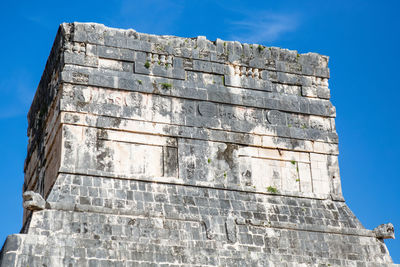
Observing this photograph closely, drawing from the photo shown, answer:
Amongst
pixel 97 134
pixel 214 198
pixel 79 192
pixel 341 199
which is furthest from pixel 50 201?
pixel 341 199

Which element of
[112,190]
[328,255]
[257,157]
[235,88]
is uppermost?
[235,88]

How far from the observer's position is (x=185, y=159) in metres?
17.6

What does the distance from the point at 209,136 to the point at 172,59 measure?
2.01 m

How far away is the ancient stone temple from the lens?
16000 mm

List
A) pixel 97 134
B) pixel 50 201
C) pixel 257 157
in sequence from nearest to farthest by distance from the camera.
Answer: pixel 50 201 → pixel 97 134 → pixel 257 157

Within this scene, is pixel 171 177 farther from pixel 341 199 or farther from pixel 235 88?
pixel 341 199

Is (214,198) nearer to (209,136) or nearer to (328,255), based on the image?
(209,136)

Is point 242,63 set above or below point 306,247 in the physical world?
above

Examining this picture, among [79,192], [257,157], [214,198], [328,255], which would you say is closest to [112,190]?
[79,192]

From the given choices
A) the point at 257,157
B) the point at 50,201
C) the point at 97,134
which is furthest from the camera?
the point at 257,157

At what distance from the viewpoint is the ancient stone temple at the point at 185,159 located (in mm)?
16000

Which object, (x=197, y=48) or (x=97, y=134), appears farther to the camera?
(x=197, y=48)

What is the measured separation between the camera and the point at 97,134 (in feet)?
56.2

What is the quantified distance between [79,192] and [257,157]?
4.31 meters
